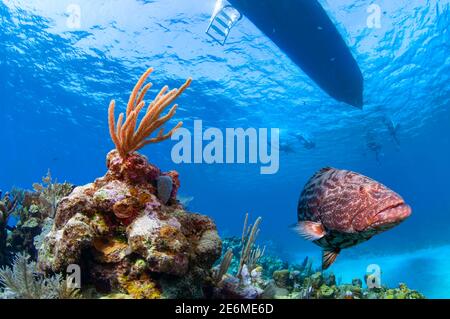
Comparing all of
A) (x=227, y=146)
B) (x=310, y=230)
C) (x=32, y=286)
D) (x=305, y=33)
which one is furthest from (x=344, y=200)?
(x=227, y=146)

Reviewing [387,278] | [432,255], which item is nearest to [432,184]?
[432,255]

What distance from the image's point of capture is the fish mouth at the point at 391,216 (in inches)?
105

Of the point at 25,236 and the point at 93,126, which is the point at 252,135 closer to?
the point at 93,126

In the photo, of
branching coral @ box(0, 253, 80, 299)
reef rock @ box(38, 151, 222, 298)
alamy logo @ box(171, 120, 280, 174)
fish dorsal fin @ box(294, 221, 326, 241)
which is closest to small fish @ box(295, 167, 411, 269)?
fish dorsal fin @ box(294, 221, 326, 241)

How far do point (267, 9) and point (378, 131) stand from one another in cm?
2762

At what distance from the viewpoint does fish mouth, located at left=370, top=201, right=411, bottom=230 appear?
2674 millimetres

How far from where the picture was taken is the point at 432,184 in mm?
66375

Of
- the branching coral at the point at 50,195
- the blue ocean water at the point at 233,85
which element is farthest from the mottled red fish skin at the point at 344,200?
the blue ocean water at the point at 233,85

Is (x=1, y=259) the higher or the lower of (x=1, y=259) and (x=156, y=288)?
the higher

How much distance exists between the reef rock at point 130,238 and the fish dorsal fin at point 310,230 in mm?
1094

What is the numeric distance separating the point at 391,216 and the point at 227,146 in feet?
129

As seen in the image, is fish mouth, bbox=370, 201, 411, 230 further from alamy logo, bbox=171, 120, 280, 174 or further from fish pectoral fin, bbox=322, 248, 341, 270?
alamy logo, bbox=171, 120, 280, 174

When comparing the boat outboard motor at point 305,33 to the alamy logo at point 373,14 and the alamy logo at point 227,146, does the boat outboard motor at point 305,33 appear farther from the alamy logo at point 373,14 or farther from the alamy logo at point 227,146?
the alamy logo at point 227,146

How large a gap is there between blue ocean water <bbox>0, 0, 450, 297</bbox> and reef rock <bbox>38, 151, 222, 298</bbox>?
15948mm
